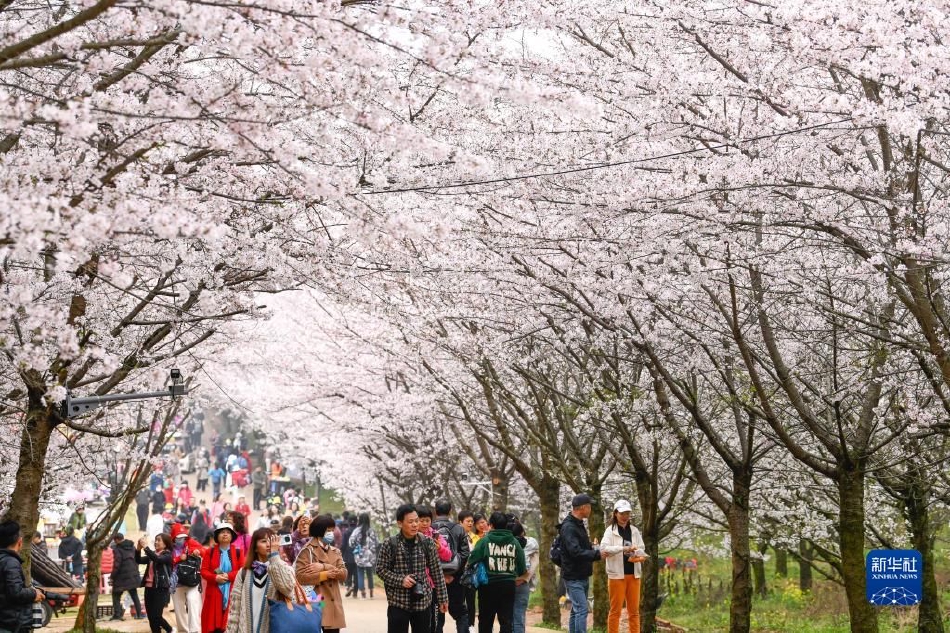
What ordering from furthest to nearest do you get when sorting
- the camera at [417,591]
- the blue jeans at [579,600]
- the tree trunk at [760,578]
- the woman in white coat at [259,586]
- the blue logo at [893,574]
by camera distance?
the tree trunk at [760,578], the blue jeans at [579,600], the blue logo at [893,574], the camera at [417,591], the woman in white coat at [259,586]

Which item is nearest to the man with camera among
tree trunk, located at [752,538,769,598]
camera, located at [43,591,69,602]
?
camera, located at [43,591,69,602]

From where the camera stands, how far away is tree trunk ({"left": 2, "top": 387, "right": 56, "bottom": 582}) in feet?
34.2

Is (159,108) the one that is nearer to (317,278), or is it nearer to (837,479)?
(317,278)

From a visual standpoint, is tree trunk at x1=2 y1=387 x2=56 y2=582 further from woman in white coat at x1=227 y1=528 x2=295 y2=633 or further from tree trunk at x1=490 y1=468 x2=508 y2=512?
tree trunk at x1=490 y1=468 x2=508 y2=512

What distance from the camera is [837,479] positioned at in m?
12.4

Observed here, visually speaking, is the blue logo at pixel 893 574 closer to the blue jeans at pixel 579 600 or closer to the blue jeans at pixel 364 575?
the blue jeans at pixel 579 600

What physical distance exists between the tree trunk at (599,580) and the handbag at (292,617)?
969 cm

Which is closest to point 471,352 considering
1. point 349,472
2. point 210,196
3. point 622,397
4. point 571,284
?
point 622,397

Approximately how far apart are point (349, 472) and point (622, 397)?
22.3 meters

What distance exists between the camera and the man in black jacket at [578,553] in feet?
38.7

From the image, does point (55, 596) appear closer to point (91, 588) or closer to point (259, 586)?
point (91, 588)

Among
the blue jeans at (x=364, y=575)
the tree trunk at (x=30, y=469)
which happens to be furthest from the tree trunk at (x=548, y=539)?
the tree trunk at (x=30, y=469)

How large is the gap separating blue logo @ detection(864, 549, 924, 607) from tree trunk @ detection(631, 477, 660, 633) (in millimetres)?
5138

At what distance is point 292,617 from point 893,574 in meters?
6.06
